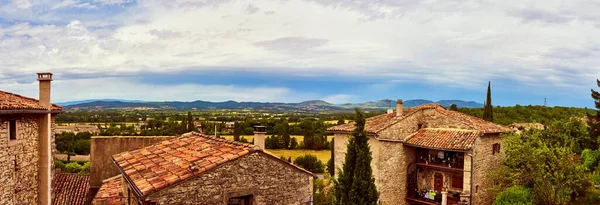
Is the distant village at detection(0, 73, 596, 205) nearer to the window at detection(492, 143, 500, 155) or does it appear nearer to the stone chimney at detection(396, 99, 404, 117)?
the window at detection(492, 143, 500, 155)

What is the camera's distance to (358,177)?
21.9m

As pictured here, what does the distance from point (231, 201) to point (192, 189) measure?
1454 millimetres

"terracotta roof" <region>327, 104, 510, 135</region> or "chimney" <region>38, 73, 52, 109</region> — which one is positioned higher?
"chimney" <region>38, 73, 52, 109</region>

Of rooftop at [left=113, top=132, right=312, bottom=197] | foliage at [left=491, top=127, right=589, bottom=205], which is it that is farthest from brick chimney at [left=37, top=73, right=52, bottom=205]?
foliage at [left=491, top=127, right=589, bottom=205]

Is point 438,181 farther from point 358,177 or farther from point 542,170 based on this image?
point 358,177

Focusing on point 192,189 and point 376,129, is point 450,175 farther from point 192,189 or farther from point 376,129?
point 192,189

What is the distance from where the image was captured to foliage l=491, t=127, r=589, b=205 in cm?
2720

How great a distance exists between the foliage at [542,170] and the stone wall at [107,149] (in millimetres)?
22518

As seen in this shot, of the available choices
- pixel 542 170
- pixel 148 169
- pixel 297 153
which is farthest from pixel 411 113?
pixel 297 153

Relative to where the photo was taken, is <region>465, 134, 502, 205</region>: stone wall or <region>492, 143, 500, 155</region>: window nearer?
<region>465, 134, 502, 205</region>: stone wall

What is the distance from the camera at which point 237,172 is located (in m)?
12.1

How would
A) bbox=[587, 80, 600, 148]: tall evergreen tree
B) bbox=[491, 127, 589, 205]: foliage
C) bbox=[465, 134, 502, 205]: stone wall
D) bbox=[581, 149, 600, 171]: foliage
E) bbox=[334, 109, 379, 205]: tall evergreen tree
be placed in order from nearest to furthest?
bbox=[334, 109, 379, 205]: tall evergreen tree < bbox=[491, 127, 589, 205]: foliage < bbox=[465, 134, 502, 205]: stone wall < bbox=[581, 149, 600, 171]: foliage < bbox=[587, 80, 600, 148]: tall evergreen tree

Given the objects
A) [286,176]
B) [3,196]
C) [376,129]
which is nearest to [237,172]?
[286,176]

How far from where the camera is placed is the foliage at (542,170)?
27.2 metres
